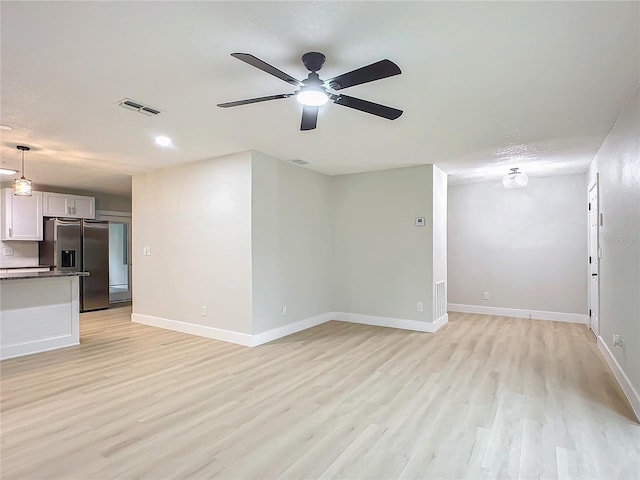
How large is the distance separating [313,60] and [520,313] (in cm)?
573

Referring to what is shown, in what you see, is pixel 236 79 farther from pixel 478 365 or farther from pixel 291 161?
pixel 478 365

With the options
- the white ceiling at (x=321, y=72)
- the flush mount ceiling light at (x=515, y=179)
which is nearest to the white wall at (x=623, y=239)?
the white ceiling at (x=321, y=72)

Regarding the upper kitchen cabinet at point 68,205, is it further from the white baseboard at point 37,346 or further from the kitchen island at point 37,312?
the white baseboard at point 37,346

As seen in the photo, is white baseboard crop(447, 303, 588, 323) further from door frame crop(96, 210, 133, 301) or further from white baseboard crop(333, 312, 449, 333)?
door frame crop(96, 210, 133, 301)

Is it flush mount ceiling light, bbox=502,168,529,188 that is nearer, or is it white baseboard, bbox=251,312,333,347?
white baseboard, bbox=251,312,333,347

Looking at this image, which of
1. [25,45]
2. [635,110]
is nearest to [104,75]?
[25,45]

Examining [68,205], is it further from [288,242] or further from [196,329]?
[288,242]

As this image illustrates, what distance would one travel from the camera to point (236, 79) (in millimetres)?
2396

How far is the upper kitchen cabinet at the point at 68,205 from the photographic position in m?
6.49

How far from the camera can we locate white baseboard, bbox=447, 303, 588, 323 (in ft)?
18.6

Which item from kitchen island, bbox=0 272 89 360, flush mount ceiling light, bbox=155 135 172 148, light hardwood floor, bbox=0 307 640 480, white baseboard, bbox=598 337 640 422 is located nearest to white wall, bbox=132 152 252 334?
light hardwood floor, bbox=0 307 640 480

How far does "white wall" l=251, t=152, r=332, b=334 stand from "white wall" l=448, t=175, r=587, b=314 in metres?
2.60

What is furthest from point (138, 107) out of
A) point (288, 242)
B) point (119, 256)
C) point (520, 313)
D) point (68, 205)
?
point (520, 313)

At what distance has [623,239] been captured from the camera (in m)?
3.02
